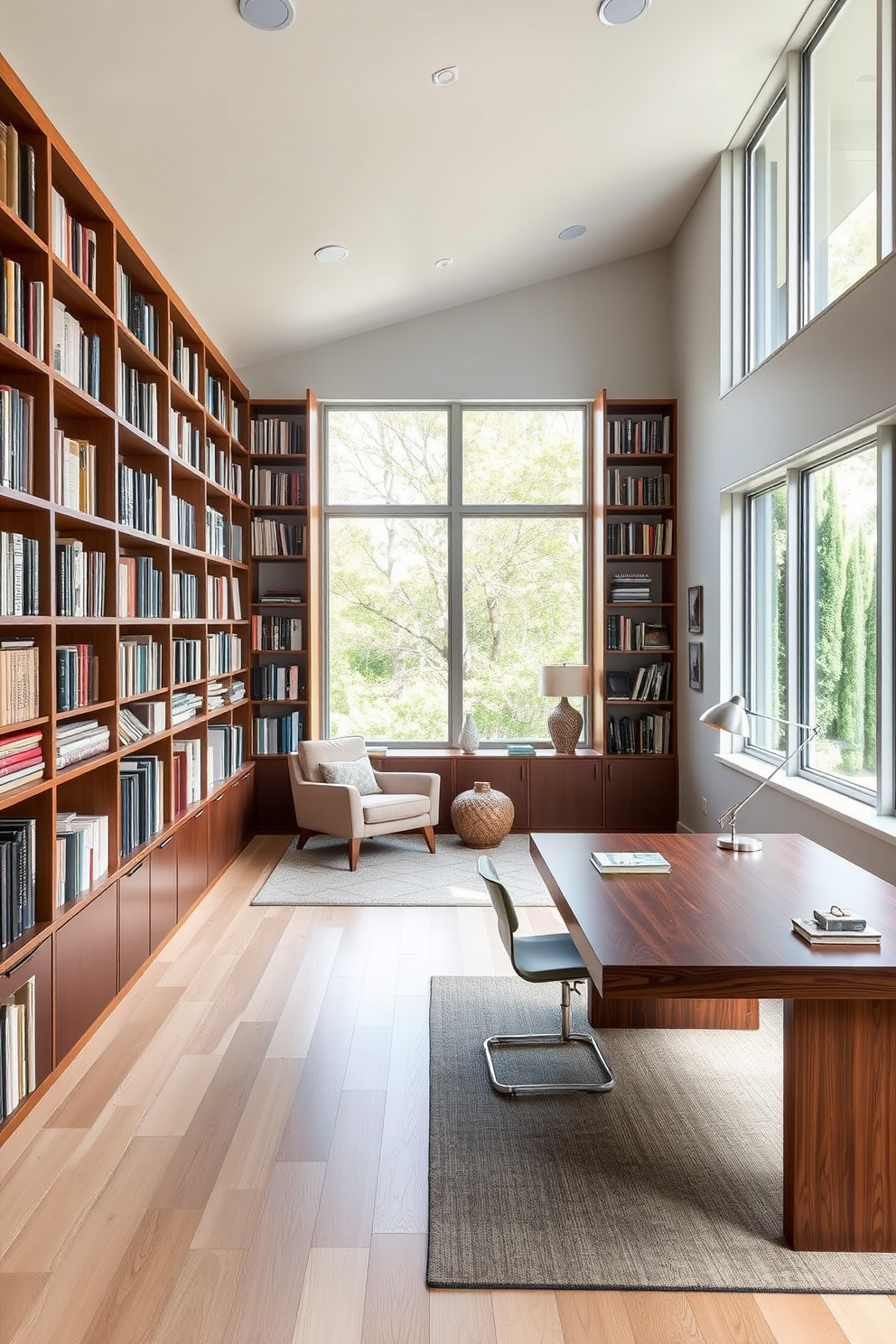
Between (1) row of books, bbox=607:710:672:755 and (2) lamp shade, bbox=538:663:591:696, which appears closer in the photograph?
(2) lamp shade, bbox=538:663:591:696

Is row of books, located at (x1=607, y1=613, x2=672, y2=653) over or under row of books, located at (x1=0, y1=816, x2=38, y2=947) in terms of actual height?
over

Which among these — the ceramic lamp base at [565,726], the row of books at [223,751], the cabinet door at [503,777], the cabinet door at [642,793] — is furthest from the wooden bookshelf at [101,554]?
the cabinet door at [642,793]

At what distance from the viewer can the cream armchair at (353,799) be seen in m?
5.48

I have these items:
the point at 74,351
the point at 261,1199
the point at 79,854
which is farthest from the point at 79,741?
the point at 261,1199

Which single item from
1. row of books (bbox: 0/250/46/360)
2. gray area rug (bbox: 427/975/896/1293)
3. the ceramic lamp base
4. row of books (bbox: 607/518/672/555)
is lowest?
gray area rug (bbox: 427/975/896/1293)

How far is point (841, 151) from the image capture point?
3.79 metres

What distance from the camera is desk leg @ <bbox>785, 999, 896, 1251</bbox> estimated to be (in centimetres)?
204

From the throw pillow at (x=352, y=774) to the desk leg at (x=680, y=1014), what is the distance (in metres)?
2.72

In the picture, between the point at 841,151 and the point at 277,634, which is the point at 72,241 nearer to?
the point at 841,151

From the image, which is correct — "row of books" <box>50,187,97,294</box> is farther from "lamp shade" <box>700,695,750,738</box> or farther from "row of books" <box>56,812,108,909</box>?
"lamp shade" <box>700,695,750,738</box>

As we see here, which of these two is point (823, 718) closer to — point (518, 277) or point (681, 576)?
point (681, 576)

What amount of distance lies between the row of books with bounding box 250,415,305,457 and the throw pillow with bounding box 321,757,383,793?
7.44ft

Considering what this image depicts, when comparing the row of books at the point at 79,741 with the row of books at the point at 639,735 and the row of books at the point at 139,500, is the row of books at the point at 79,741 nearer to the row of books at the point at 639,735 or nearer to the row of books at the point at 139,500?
the row of books at the point at 139,500

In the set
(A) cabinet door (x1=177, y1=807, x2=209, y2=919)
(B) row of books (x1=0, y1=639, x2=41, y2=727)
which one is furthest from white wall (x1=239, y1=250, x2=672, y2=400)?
(B) row of books (x1=0, y1=639, x2=41, y2=727)
